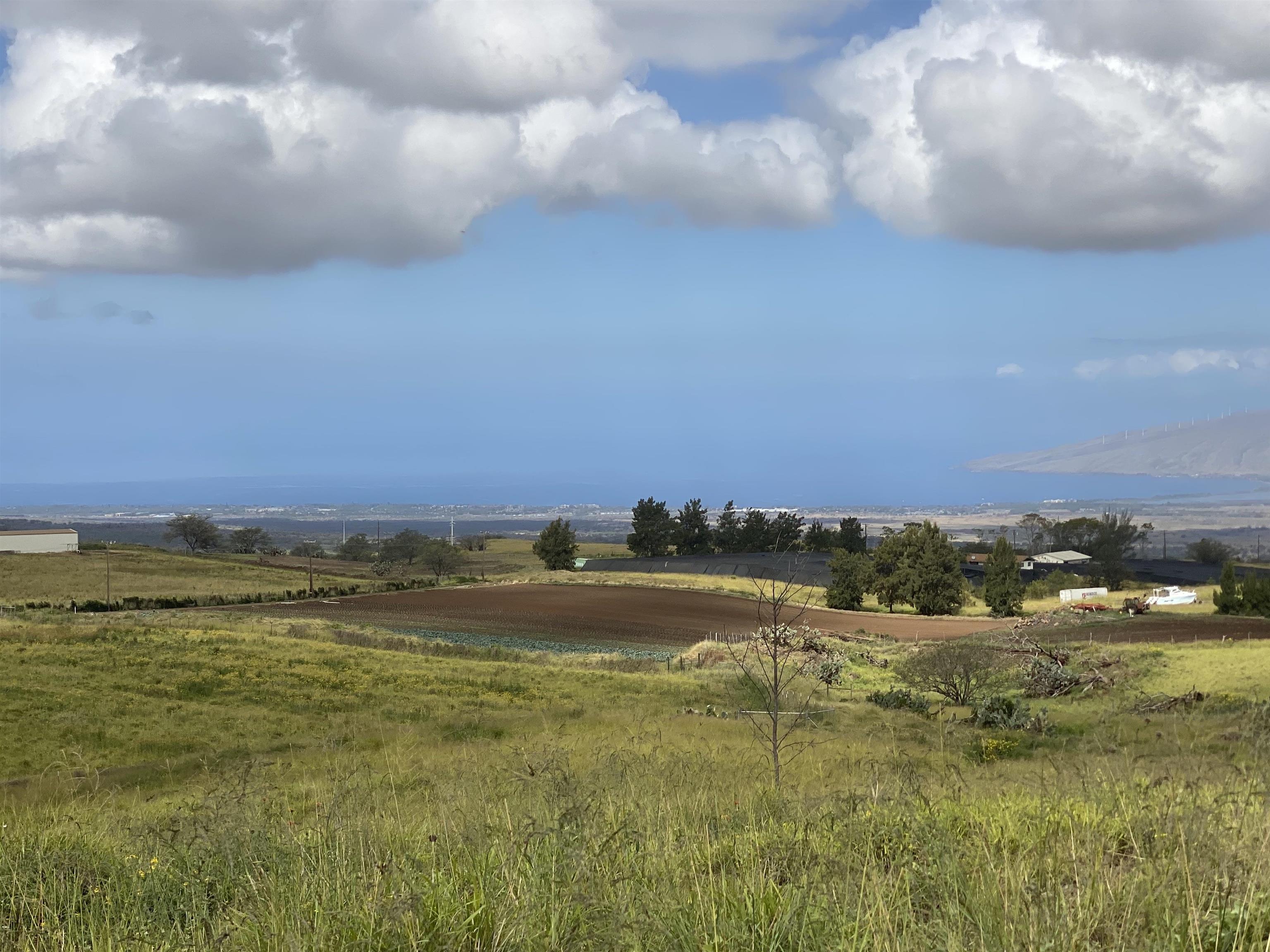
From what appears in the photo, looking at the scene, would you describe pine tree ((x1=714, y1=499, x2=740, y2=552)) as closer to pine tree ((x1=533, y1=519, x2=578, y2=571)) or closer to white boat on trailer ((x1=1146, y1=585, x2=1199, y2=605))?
pine tree ((x1=533, y1=519, x2=578, y2=571))

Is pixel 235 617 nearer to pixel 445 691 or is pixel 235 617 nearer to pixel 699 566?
pixel 445 691

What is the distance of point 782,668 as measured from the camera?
12.6 m

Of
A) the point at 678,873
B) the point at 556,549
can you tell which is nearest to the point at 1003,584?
the point at 556,549

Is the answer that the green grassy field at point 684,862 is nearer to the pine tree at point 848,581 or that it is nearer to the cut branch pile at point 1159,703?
the cut branch pile at point 1159,703

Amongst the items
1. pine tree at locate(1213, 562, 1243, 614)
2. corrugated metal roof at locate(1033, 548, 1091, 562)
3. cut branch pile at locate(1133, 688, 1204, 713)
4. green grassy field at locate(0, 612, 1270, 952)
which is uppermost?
green grassy field at locate(0, 612, 1270, 952)

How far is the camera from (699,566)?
99688mm

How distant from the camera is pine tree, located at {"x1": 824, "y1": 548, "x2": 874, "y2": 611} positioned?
7319 centimetres

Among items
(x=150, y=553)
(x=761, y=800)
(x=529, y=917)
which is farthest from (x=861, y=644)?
(x=150, y=553)

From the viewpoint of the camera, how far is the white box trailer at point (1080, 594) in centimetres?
8250

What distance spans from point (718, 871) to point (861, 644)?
45257mm

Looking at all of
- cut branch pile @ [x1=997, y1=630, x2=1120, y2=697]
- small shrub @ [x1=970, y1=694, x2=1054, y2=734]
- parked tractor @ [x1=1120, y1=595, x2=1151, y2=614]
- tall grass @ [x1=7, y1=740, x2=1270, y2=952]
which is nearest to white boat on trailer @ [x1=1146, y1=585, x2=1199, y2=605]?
parked tractor @ [x1=1120, y1=595, x2=1151, y2=614]

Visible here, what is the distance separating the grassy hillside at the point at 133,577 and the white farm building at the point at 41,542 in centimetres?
510

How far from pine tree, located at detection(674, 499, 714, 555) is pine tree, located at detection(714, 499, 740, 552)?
283 cm

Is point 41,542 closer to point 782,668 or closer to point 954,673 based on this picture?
point 954,673
